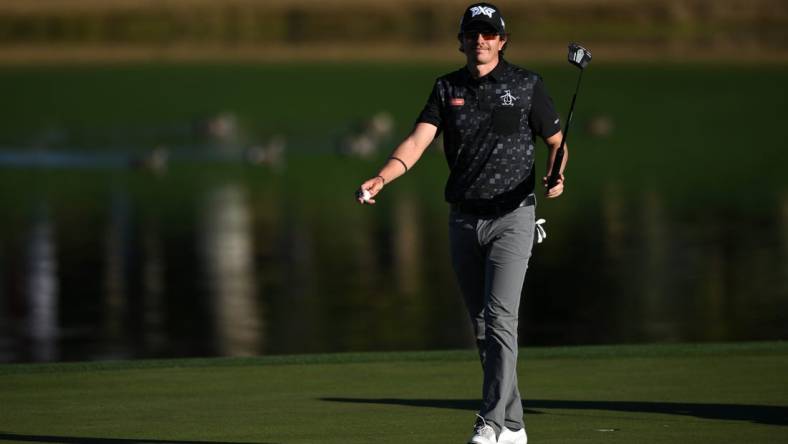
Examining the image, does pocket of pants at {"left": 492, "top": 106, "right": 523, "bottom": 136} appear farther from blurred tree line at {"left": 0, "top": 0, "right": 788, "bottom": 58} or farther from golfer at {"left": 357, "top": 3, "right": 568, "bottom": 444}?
blurred tree line at {"left": 0, "top": 0, "right": 788, "bottom": 58}

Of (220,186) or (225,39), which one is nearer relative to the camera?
(220,186)

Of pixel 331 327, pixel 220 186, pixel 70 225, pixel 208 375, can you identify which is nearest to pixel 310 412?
pixel 208 375

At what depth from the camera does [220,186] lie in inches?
1310

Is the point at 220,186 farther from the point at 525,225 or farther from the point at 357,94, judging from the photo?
the point at 525,225

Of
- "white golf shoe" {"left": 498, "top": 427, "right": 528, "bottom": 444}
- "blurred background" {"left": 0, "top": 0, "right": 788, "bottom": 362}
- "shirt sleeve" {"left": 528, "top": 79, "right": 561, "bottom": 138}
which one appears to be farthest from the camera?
"blurred background" {"left": 0, "top": 0, "right": 788, "bottom": 362}

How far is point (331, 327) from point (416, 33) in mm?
45845

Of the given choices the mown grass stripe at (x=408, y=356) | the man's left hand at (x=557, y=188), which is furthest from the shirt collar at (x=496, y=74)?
the mown grass stripe at (x=408, y=356)

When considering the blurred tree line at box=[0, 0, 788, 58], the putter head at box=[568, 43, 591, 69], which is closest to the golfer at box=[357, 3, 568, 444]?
the putter head at box=[568, 43, 591, 69]

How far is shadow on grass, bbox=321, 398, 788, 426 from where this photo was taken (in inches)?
328

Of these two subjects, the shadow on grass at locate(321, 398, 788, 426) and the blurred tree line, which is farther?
the blurred tree line

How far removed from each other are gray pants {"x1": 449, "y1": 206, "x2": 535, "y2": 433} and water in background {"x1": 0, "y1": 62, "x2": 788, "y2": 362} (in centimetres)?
536

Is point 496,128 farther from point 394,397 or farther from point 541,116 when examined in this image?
point 394,397

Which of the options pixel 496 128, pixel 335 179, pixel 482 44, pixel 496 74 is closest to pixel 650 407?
pixel 496 128

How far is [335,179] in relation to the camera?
35.3m
